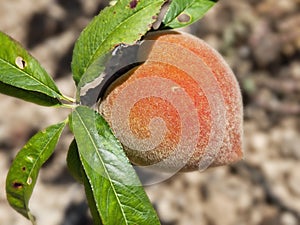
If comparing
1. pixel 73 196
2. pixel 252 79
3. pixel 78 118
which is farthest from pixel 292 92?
pixel 78 118

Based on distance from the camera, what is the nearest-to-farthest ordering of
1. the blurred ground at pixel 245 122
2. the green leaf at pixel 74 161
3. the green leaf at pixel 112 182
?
the green leaf at pixel 112 182 < the green leaf at pixel 74 161 < the blurred ground at pixel 245 122

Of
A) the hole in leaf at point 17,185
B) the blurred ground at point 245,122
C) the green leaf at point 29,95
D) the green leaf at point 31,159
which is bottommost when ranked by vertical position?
the blurred ground at point 245,122

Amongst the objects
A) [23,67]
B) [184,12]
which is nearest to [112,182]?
[23,67]

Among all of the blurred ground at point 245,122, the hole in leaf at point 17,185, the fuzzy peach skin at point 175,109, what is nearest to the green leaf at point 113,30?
the fuzzy peach skin at point 175,109

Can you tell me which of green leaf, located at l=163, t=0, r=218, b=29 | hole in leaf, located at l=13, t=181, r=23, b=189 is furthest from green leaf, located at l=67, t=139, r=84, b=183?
green leaf, located at l=163, t=0, r=218, b=29

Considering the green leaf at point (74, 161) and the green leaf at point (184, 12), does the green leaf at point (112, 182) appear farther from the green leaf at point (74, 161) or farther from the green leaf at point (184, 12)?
the green leaf at point (184, 12)

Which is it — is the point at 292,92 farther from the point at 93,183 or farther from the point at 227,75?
the point at 93,183

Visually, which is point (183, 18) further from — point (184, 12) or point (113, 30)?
point (113, 30)

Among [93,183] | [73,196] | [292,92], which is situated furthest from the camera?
[292,92]
